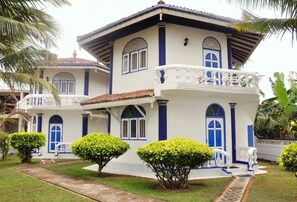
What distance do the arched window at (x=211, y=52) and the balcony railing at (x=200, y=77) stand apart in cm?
144

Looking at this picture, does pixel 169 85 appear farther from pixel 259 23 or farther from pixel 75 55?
pixel 75 55

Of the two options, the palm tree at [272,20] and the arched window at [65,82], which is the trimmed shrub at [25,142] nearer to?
the arched window at [65,82]

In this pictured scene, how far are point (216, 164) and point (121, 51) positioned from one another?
269 inches

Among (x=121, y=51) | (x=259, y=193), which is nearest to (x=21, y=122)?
(x=121, y=51)

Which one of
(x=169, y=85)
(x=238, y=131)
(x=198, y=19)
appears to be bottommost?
(x=238, y=131)

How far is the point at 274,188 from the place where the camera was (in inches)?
380

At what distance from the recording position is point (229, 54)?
47.5 ft

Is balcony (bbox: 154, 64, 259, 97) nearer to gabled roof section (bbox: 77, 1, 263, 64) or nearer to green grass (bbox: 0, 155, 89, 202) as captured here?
gabled roof section (bbox: 77, 1, 263, 64)

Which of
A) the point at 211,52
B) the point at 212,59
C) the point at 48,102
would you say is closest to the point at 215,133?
the point at 212,59

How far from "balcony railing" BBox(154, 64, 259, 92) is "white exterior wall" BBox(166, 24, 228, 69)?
1.35 m

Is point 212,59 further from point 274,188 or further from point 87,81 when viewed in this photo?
point 87,81

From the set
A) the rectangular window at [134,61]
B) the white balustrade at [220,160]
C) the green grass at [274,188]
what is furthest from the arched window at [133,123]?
the green grass at [274,188]

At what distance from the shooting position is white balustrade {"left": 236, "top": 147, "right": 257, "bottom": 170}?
12.4 metres

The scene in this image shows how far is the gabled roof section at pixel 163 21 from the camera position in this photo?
39.8ft
